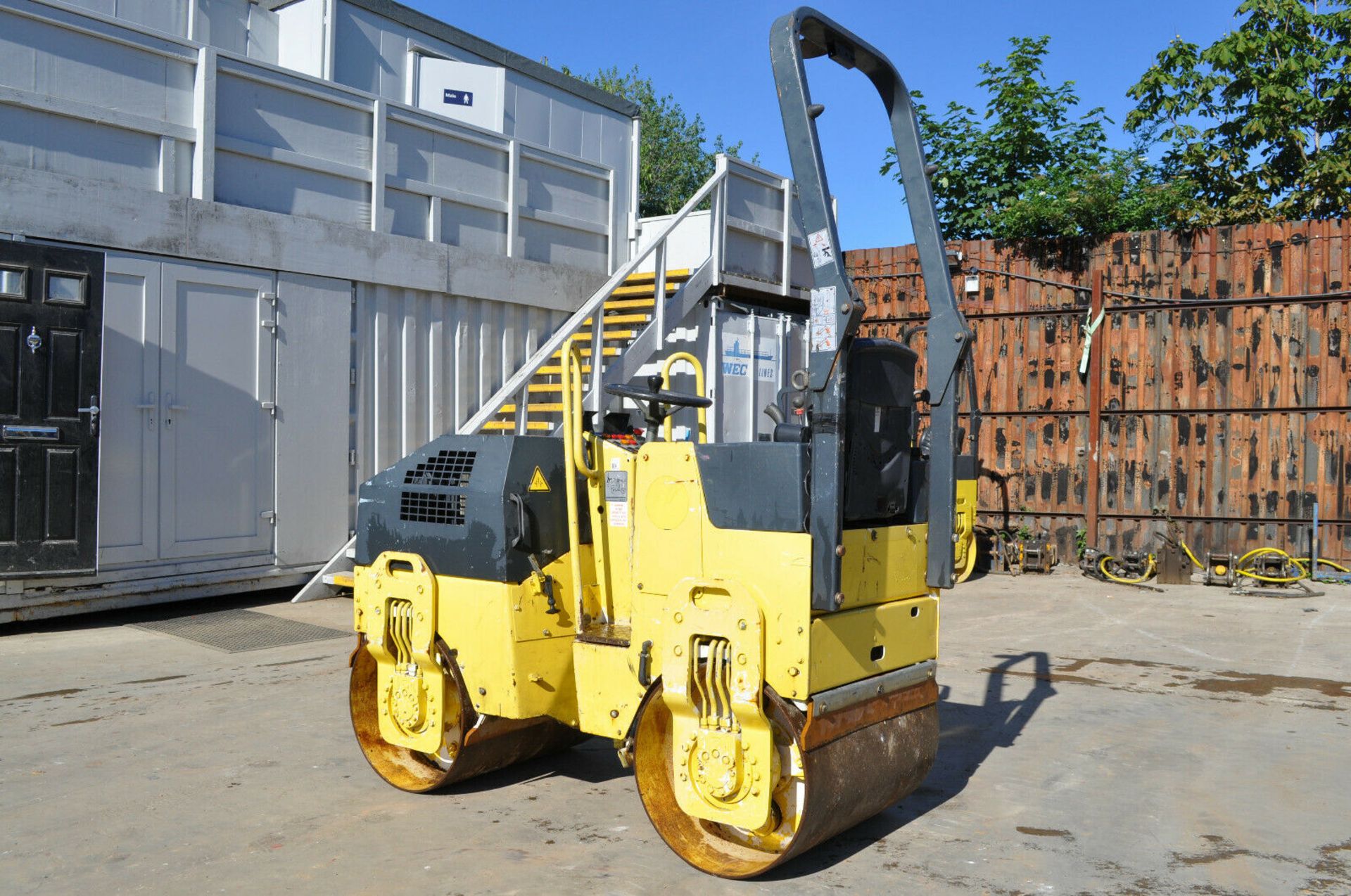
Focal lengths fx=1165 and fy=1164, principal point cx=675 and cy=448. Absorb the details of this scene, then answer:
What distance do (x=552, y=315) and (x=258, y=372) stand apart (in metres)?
4.00

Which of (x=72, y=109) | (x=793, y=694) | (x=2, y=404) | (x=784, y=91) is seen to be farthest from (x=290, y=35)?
(x=793, y=694)

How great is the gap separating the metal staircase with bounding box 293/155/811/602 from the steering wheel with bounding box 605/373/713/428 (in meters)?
6.33

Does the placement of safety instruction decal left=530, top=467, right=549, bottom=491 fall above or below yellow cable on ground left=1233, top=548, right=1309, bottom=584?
above

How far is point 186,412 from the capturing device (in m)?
10.2

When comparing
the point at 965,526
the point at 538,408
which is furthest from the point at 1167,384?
the point at 538,408

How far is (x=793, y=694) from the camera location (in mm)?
4102

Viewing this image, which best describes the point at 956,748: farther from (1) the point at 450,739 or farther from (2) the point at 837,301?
(2) the point at 837,301

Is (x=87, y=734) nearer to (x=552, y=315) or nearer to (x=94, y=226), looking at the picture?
(x=94, y=226)

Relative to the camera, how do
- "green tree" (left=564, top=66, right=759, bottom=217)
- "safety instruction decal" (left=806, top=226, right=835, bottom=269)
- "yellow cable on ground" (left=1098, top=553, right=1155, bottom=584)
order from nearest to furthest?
"safety instruction decal" (left=806, top=226, right=835, bottom=269), "yellow cable on ground" (left=1098, top=553, right=1155, bottom=584), "green tree" (left=564, top=66, right=759, bottom=217)

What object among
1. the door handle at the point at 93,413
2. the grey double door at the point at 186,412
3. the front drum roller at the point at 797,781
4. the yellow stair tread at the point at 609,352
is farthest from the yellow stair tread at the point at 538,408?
the front drum roller at the point at 797,781

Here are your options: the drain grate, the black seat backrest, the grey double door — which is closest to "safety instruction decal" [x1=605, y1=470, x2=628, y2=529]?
the black seat backrest

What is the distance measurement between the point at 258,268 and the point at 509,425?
290 centimetres

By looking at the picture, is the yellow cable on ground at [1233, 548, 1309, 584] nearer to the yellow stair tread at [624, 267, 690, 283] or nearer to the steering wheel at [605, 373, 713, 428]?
the yellow stair tread at [624, 267, 690, 283]

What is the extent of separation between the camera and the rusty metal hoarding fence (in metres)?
12.7
